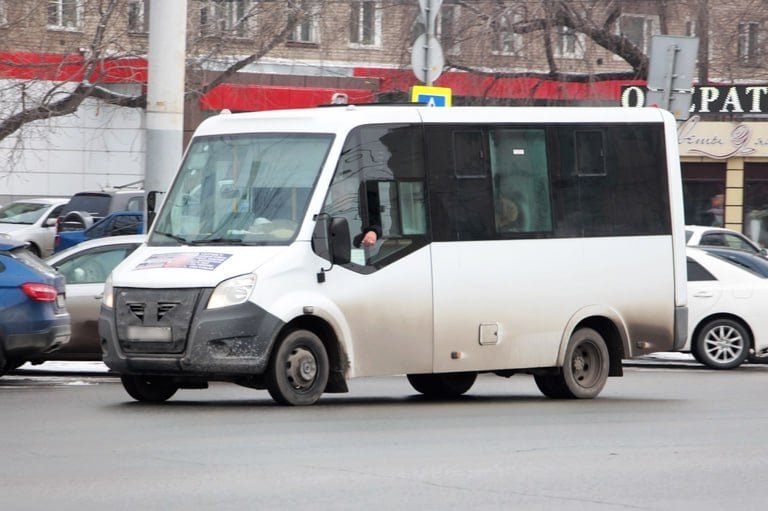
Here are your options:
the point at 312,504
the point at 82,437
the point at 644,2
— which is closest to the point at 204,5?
the point at 644,2

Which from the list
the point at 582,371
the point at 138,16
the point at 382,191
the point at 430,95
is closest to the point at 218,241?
the point at 382,191

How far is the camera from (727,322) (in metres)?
19.5

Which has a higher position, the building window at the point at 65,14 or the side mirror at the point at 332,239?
the building window at the point at 65,14

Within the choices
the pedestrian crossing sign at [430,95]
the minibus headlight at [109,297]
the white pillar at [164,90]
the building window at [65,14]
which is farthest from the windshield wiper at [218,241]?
the building window at [65,14]

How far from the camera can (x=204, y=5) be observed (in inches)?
1100

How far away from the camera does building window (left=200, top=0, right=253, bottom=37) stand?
27.4 meters

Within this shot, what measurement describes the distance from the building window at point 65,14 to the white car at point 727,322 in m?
11.9

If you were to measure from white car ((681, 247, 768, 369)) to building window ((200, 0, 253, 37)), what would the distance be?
1111 centimetres

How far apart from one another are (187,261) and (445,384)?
3509 millimetres

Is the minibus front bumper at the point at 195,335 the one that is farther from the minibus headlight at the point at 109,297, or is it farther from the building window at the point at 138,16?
the building window at the point at 138,16

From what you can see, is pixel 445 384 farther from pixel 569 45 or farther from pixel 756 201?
pixel 756 201

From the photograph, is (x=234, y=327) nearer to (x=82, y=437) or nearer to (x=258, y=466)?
(x=82, y=437)

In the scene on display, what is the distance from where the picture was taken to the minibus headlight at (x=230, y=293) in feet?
39.1

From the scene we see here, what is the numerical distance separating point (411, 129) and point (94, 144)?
26.3 meters
